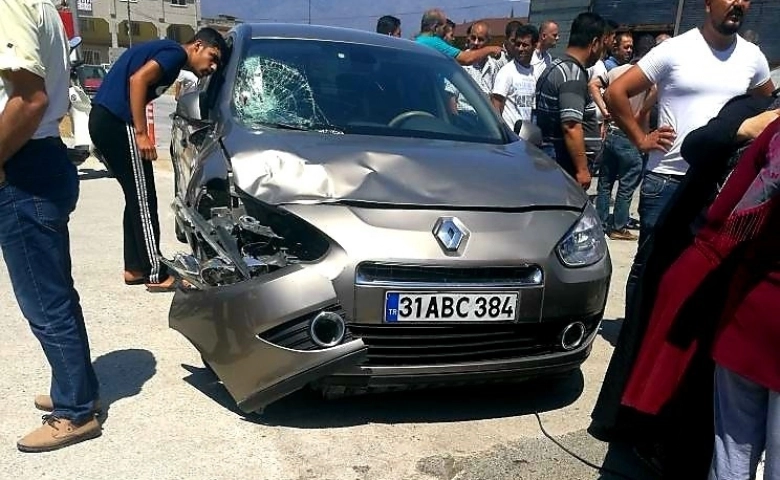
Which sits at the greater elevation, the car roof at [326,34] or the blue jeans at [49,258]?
the car roof at [326,34]

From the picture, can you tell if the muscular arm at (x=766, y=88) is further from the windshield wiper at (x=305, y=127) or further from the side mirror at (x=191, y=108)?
the side mirror at (x=191, y=108)

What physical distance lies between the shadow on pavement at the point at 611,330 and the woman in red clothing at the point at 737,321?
7.42ft

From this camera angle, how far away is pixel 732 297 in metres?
1.64

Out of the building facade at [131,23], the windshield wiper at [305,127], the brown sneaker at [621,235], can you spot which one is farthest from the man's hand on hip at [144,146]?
the building facade at [131,23]

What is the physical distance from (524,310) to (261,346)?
39.6 inches

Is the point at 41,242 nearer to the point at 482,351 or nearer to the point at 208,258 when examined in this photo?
the point at 208,258

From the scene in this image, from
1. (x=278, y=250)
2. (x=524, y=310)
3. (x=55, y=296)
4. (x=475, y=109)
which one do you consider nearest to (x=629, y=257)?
(x=475, y=109)

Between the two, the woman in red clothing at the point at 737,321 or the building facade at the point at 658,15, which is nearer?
the woman in red clothing at the point at 737,321

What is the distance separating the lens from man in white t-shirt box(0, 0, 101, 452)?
7.03 feet

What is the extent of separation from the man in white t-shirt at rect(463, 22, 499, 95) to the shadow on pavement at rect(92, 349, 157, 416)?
15.5 ft

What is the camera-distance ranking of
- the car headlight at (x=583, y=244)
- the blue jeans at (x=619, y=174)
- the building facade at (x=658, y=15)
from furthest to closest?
the building facade at (x=658, y=15) < the blue jeans at (x=619, y=174) < the car headlight at (x=583, y=244)

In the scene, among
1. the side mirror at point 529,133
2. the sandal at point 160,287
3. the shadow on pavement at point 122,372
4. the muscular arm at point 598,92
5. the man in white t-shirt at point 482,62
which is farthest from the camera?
the man in white t-shirt at point 482,62

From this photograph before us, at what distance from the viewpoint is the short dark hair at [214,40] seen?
13.0ft

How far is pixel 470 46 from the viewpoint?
296 inches
